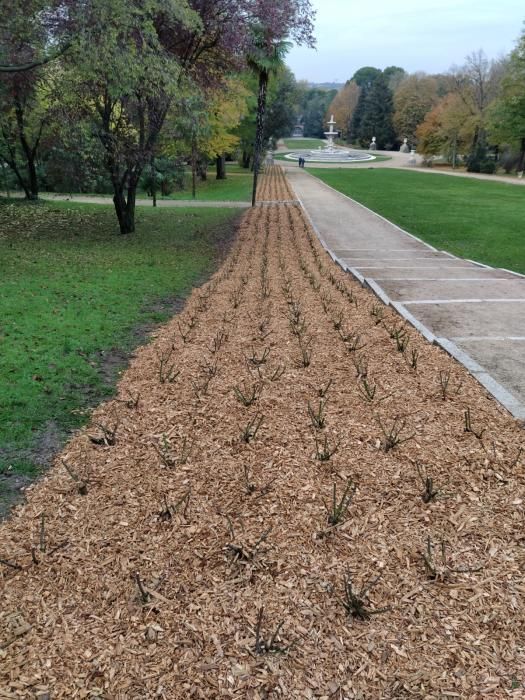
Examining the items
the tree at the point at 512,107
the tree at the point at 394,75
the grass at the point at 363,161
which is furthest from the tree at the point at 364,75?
the tree at the point at 512,107

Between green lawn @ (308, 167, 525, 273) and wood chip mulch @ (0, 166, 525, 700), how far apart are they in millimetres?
9330

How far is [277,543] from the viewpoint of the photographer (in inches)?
116

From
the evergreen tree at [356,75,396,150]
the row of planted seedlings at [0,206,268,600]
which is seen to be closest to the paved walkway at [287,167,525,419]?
the row of planted seedlings at [0,206,268,600]

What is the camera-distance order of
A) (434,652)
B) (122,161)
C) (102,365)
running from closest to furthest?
(434,652) < (102,365) < (122,161)

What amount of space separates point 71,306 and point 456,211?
1928 centimetres

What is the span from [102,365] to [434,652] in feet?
14.0

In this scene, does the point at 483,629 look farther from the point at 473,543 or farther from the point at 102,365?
the point at 102,365

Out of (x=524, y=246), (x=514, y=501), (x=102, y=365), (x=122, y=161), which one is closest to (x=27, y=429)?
(x=102, y=365)

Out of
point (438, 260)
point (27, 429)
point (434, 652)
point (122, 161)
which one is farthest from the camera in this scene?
point (122, 161)

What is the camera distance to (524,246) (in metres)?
14.5

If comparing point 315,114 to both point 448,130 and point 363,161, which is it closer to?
point 363,161

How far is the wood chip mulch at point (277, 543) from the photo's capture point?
2.27 m

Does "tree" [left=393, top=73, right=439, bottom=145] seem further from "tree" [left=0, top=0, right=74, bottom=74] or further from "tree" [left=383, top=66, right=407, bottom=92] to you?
"tree" [left=0, top=0, right=74, bottom=74]

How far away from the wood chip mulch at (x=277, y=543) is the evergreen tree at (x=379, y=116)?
287 feet
